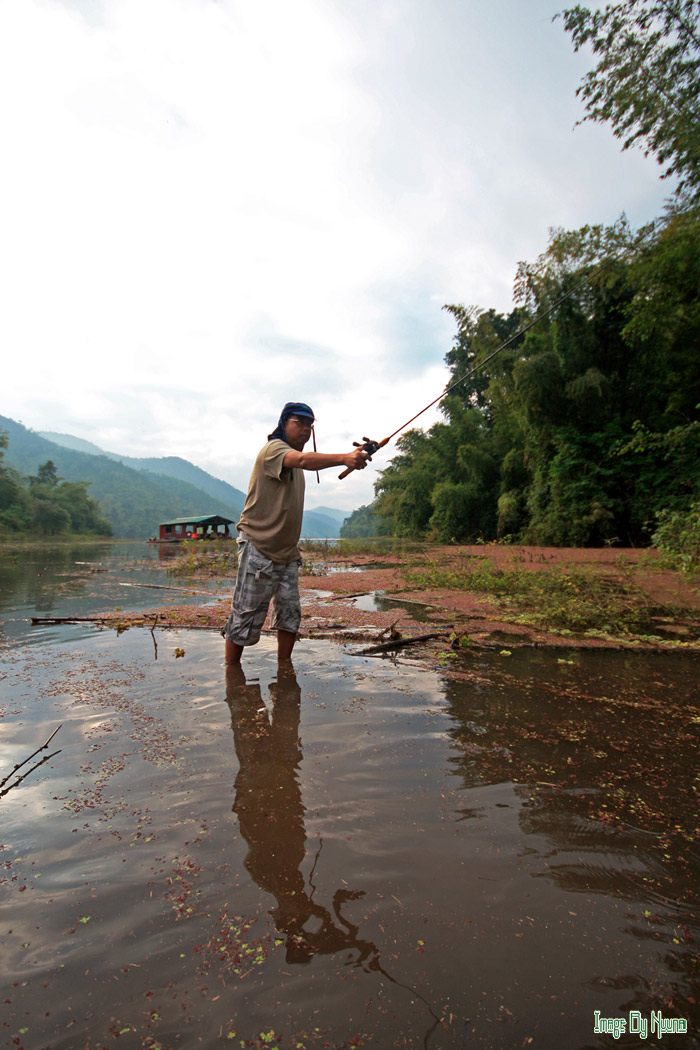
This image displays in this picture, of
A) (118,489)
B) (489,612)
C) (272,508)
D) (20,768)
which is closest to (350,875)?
(20,768)

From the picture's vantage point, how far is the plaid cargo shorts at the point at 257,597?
383cm

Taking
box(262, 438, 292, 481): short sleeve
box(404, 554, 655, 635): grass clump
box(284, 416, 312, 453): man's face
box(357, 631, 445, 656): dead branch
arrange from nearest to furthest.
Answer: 1. box(262, 438, 292, 481): short sleeve
2. box(284, 416, 312, 453): man's face
3. box(357, 631, 445, 656): dead branch
4. box(404, 554, 655, 635): grass clump

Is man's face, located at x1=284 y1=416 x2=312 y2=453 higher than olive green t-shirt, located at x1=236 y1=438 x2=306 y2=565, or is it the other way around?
man's face, located at x1=284 y1=416 x2=312 y2=453

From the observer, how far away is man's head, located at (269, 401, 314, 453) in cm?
397

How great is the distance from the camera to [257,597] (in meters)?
3.86

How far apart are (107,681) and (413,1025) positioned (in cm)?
318

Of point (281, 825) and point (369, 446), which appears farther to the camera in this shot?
point (369, 446)

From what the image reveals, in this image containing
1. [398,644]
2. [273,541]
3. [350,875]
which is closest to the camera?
[350,875]

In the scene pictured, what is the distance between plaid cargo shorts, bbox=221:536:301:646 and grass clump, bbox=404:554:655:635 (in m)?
3.15

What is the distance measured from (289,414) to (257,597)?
4.84 feet

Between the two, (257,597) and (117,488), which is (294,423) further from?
(117,488)

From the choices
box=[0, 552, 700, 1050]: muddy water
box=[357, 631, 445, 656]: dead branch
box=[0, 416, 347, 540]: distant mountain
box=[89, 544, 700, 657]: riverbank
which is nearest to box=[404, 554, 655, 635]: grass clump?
box=[89, 544, 700, 657]: riverbank

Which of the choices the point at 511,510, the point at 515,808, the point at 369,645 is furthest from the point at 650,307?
the point at 515,808

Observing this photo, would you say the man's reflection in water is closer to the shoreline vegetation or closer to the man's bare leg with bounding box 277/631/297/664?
the man's bare leg with bounding box 277/631/297/664
